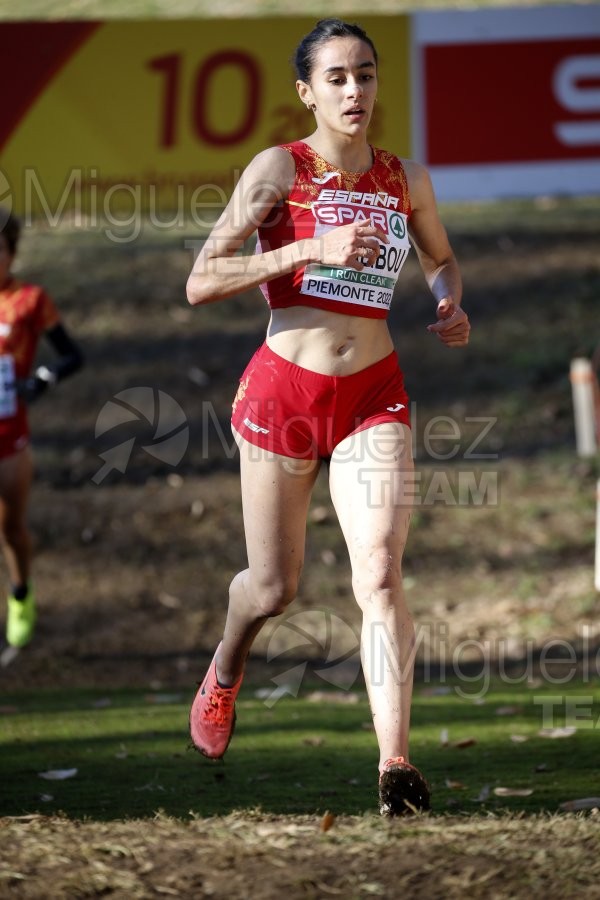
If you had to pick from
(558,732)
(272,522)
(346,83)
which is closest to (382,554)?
(272,522)

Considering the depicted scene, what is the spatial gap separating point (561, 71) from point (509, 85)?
504 mm

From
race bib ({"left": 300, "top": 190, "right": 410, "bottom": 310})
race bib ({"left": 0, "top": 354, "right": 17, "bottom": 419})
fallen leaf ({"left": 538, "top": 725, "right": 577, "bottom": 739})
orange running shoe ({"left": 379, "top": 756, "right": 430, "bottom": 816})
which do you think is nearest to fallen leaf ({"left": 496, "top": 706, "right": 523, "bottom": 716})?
fallen leaf ({"left": 538, "top": 725, "right": 577, "bottom": 739})

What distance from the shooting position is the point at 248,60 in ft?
41.0

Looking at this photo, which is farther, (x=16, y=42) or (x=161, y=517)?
(x=16, y=42)

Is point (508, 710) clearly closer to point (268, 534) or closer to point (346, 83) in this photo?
point (268, 534)

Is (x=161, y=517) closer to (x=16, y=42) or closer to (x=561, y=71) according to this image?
(x=16, y=42)

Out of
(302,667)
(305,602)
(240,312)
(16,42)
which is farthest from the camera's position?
(240,312)

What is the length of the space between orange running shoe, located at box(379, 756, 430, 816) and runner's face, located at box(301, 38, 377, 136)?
1.96 meters

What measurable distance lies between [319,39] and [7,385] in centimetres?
422

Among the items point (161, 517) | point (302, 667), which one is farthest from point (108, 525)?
point (302, 667)

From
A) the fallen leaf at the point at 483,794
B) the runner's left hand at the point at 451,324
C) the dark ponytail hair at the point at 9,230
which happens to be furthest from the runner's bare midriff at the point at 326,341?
the dark ponytail hair at the point at 9,230

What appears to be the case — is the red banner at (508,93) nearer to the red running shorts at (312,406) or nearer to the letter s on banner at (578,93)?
the letter s on banner at (578,93)

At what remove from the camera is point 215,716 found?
15.6 feet

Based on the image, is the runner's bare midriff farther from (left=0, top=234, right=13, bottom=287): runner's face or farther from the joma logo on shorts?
(left=0, top=234, right=13, bottom=287): runner's face
